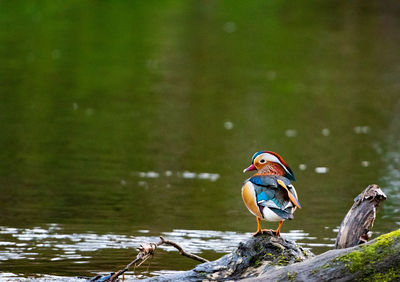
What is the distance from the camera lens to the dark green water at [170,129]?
10.4m

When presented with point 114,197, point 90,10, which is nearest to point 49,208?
point 114,197

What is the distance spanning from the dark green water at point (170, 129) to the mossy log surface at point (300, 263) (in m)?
1.43

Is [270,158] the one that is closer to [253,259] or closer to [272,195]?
[272,195]

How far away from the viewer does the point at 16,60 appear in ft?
78.1

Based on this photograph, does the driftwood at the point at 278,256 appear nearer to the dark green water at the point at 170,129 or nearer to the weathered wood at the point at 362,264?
the weathered wood at the point at 362,264

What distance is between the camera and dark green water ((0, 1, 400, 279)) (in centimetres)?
1037

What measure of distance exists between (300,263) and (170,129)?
10.0 m

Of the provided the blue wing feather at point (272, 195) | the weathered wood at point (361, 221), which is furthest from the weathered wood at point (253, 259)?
the blue wing feather at point (272, 195)

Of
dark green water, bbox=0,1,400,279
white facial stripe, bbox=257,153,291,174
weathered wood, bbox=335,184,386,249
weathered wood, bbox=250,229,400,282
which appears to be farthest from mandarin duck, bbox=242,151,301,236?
dark green water, bbox=0,1,400,279

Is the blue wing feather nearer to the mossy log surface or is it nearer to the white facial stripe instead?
the white facial stripe

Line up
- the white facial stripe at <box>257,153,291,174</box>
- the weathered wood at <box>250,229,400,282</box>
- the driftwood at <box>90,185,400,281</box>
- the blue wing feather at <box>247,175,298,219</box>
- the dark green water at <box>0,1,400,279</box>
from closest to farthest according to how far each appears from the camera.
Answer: the weathered wood at <box>250,229,400,282</box>, the driftwood at <box>90,185,400,281</box>, the blue wing feather at <box>247,175,298,219</box>, the white facial stripe at <box>257,153,291,174</box>, the dark green water at <box>0,1,400,279</box>

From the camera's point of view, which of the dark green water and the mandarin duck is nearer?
the mandarin duck

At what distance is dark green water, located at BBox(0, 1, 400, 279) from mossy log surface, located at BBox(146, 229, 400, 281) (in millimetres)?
1426

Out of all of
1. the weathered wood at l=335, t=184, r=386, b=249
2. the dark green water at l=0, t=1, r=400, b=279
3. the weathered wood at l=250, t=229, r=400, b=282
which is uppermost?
the dark green water at l=0, t=1, r=400, b=279
